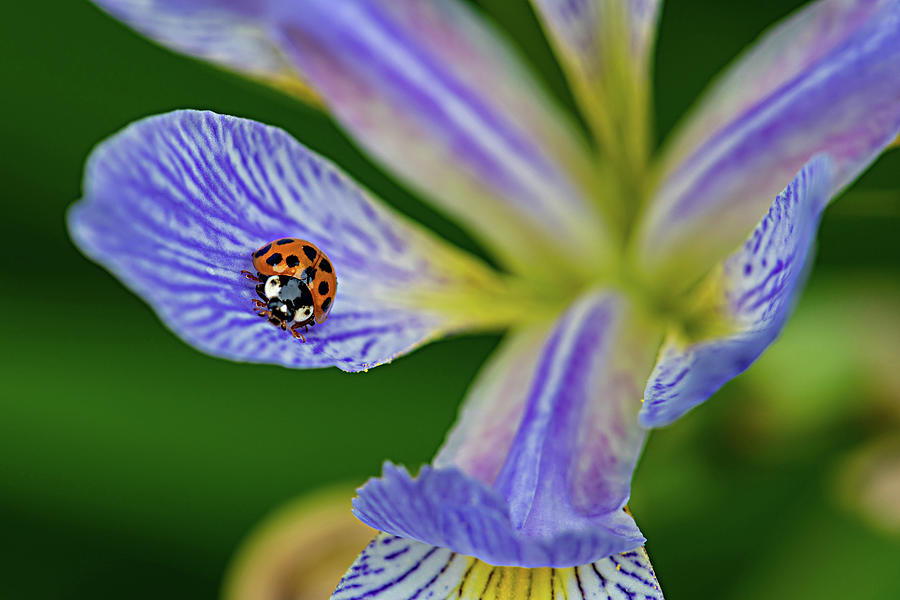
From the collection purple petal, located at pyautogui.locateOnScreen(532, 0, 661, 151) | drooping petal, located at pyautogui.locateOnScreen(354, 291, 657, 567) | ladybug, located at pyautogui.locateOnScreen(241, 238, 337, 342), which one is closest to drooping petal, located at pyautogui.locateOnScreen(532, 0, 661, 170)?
purple petal, located at pyautogui.locateOnScreen(532, 0, 661, 151)

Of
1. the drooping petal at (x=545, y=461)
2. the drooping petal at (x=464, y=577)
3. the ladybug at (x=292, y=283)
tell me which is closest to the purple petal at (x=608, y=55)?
the drooping petal at (x=545, y=461)

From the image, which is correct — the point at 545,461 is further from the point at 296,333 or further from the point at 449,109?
the point at 449,109

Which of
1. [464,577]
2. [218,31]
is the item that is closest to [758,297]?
[464,577]

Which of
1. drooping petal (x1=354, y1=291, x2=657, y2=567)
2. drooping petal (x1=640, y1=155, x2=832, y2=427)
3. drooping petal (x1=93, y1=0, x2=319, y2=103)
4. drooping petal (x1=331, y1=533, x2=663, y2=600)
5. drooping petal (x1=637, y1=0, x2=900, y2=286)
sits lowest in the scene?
drooping petal (x1=331, y1=533, x2=663, y2=600)

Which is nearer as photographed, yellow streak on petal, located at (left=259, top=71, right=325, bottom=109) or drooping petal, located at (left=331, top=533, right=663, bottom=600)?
drooping petal, located at (left=331, top=533, right=663, bottom=600)

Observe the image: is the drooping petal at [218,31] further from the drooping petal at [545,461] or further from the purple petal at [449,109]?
the drooping petal at [545,461]

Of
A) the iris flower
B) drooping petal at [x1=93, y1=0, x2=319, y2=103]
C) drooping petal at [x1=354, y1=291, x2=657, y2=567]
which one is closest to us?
drooping petal at [x1=354, y1=291, x2=657, y2=567]

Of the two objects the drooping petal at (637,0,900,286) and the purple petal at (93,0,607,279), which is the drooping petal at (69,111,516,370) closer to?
the purple petal at (93,0,607,279)

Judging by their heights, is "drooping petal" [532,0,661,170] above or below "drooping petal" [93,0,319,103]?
above
